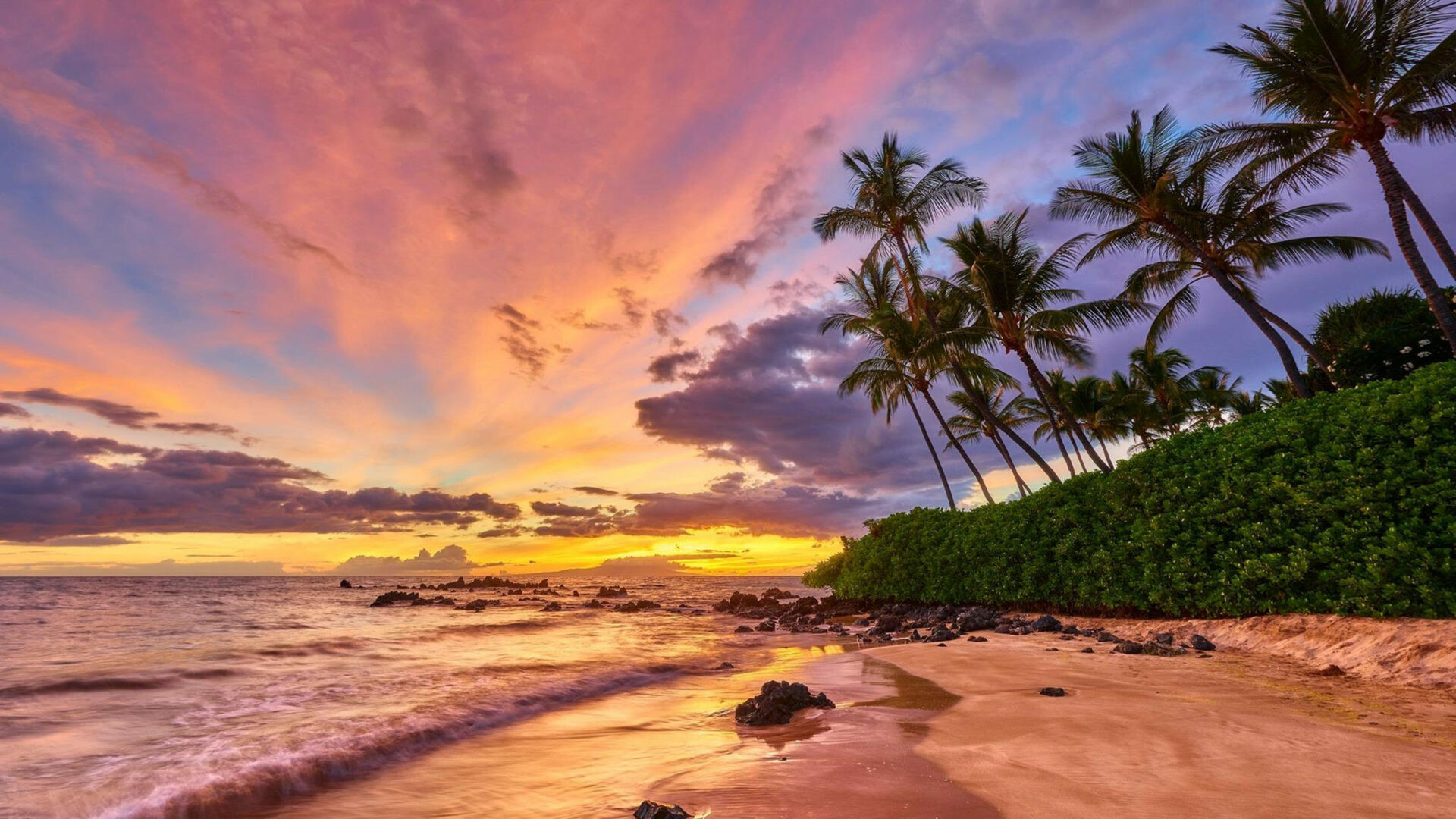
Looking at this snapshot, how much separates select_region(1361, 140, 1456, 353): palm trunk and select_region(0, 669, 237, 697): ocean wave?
25149 mm

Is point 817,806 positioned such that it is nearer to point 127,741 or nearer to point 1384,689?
point 1384,689

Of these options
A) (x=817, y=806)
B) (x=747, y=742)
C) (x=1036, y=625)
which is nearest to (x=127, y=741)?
(x=747, y=742)

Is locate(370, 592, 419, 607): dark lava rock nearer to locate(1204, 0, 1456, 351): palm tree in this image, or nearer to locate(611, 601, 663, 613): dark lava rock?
locate(611, 601, 663, 613): dark lava rock

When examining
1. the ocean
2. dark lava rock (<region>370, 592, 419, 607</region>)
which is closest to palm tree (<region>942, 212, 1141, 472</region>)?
the ocean

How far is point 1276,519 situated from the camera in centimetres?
887

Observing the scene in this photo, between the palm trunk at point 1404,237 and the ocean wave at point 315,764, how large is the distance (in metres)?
19.6

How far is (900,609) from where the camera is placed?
19422 millimetres

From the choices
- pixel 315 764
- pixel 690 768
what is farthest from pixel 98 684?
pixel 690 768

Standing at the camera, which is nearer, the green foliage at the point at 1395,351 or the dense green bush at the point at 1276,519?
the dense green bush at the point at 1276,519

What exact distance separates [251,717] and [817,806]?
7.72 meters

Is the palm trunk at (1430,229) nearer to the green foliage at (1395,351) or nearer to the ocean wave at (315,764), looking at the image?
the green foliage at (1395,351)

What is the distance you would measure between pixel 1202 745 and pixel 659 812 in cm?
367

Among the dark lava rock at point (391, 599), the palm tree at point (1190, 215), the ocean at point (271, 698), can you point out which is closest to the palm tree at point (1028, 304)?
the palm tree at point (1190, 215)

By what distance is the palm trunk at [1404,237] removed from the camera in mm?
13344
